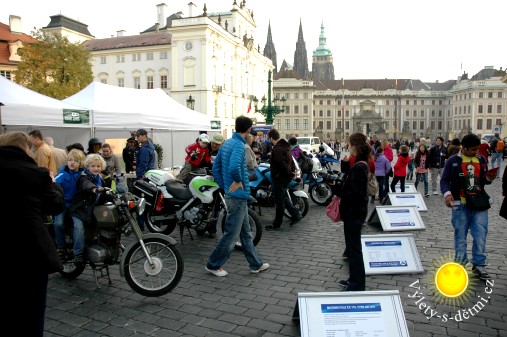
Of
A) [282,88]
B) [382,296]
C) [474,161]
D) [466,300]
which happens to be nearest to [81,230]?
[382,296]

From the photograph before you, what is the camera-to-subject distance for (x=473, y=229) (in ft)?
17.6

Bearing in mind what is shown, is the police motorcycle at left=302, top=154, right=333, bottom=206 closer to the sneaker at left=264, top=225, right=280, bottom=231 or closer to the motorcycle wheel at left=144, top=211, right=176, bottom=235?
the sneaker at left=264, top=225, right=280, bottom=231

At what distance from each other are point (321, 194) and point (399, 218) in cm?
368

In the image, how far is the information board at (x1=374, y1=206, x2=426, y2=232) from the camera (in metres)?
8.07

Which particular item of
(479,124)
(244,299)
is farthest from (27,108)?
(479,124)

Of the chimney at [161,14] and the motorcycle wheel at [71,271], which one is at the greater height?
the chimney at [161,14]

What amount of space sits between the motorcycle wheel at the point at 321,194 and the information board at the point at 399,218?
3.40 metres

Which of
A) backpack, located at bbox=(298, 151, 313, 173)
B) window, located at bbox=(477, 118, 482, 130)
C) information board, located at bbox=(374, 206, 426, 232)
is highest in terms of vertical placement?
window, located at bbox=(477, 118, 482, 130)

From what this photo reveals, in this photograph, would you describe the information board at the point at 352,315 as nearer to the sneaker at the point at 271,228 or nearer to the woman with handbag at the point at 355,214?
the woman with handbag at the point at 355,214

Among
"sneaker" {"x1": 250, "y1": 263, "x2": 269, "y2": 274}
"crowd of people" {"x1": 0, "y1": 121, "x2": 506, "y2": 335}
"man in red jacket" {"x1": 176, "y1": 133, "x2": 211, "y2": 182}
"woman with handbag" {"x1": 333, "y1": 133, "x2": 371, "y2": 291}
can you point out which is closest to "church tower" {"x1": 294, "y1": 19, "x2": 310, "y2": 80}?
"man in red jacket" {"x1": 176, "y1": 133, "x2": 211, "y2": 182}

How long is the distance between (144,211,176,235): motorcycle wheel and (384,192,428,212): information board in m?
5.30

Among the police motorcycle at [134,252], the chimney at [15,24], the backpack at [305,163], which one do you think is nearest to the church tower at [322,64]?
the chimney at [15,24]

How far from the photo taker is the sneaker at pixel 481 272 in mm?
5314

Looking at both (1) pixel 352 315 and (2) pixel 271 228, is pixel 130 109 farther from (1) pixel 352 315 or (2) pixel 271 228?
(1) pixel 352 315
